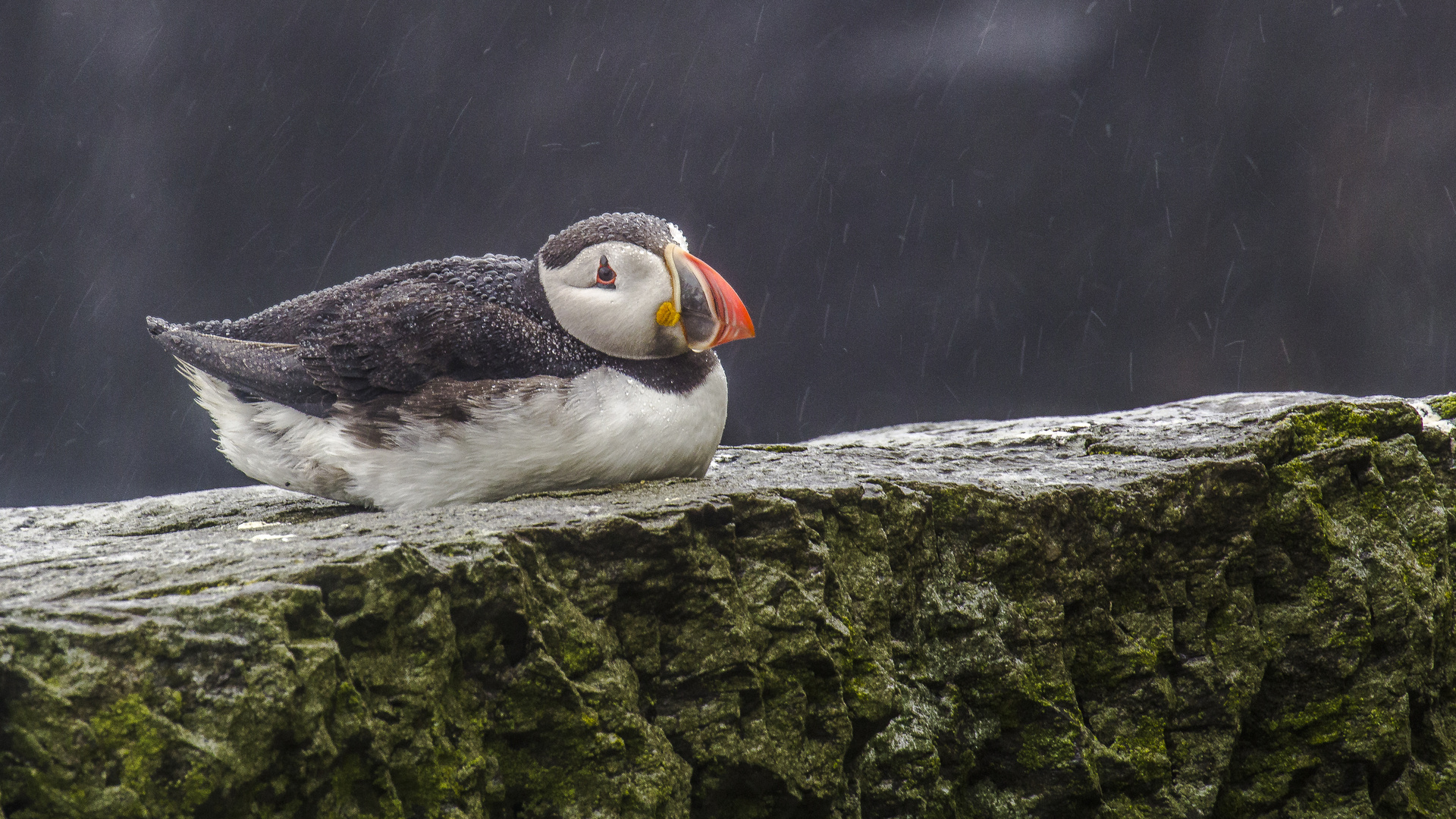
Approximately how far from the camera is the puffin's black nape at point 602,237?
2.45 meters

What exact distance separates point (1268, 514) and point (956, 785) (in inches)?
38.8

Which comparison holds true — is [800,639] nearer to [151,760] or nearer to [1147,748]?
[1147,748]

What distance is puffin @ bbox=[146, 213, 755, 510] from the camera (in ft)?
7.70

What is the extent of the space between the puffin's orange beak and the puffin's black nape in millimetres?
50

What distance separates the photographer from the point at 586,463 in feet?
7.75

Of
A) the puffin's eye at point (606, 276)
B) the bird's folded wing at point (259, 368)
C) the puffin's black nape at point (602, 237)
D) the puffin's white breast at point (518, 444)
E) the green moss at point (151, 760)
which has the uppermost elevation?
the puffin's black nape at point (602, 237)

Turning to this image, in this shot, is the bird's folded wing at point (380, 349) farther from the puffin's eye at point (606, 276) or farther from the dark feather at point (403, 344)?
the puffin's eye at point (606, 276)

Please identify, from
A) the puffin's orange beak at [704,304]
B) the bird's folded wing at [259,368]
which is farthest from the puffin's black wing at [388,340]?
the puffin's orange beak at [704,304]

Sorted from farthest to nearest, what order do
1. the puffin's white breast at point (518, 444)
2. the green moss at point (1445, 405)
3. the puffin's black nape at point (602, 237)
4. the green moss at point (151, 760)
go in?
the green moss at point (1445, 405) < the puffin's black nape at point (602, 237) < the puffin's white breast at point (518, 444) < the green moss at point (151, 760)

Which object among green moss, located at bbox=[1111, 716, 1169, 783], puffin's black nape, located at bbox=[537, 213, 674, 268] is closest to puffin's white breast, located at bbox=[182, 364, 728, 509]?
puffin's black nape, located at bbox=[537, 213, 674, 268]

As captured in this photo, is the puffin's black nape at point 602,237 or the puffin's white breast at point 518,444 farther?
the puffin's black nape at point 602,237

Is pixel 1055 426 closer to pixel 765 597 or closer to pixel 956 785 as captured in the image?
pixel 956 785

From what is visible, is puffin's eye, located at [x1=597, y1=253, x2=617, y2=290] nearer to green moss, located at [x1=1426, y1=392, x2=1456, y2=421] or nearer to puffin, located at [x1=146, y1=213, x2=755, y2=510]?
puffin, located at [x1=146, y1=213, x2=755, y2=510]

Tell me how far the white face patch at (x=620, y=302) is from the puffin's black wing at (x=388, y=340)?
48 mm
